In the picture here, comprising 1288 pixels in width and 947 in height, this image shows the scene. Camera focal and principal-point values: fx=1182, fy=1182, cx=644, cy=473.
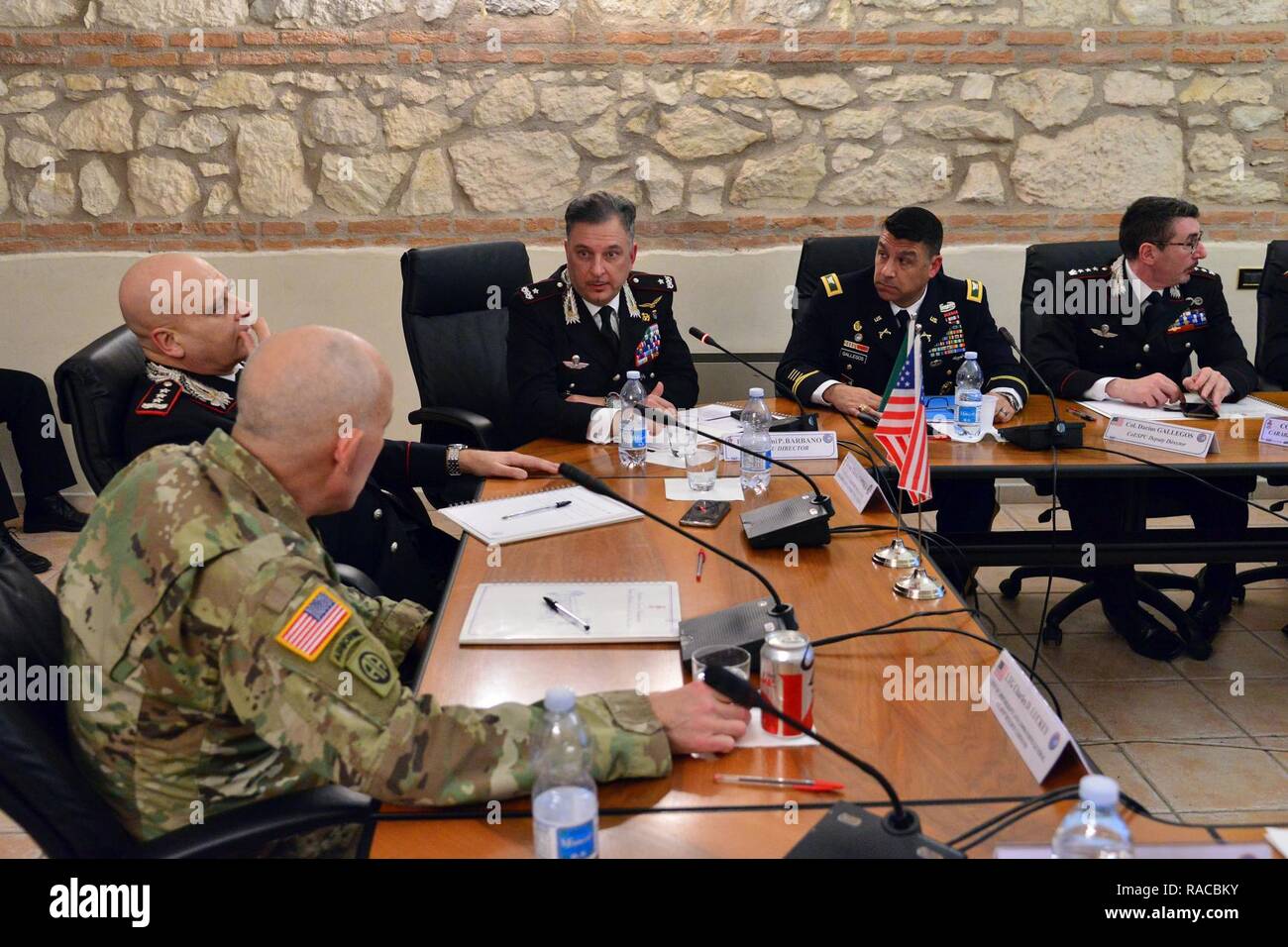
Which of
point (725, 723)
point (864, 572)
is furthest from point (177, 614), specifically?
point (864, 572)

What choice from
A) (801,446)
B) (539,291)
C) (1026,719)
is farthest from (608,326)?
(1026,719)

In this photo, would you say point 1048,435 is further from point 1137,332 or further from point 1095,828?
point 1095,828

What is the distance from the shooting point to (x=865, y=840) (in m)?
1.04

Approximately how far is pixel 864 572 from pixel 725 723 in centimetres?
66

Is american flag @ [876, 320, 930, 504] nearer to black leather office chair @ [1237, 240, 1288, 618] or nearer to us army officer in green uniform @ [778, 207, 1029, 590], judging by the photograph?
us army officer in green uniform @ [778, 207, 1029, 590]

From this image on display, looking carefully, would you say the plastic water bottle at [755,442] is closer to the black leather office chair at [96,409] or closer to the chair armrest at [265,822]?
the black leather office chair at [96,409]

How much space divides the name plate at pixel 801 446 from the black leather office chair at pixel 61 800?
1489mm

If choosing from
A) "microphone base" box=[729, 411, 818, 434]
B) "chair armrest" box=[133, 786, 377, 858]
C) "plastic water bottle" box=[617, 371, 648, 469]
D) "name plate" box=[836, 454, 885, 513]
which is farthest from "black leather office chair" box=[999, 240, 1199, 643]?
"chair armrest" box=[133, 786, 377, 858]

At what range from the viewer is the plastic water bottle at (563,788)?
3.57ft

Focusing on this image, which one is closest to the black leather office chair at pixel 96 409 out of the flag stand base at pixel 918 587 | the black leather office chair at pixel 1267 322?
the flag stand base at pixel 918 587

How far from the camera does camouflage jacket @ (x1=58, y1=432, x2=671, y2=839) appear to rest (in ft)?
3.84

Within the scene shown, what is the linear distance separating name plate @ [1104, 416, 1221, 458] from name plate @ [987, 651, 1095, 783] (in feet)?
4.46

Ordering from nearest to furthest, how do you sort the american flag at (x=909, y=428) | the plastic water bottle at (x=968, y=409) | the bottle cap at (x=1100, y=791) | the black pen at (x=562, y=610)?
1. the bottle cap at (x=1100, y=791)
2. the black pen at (x=562, y=610)
3. the american flag at (x=909, y=428)
4. the plastic water bottle at (x=968, y=409)

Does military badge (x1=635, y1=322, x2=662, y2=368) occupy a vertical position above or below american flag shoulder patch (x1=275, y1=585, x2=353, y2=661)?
above
